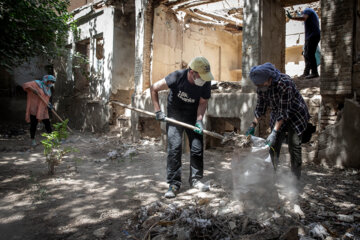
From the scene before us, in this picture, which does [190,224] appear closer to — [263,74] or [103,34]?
[263,74]

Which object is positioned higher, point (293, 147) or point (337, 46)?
point (337, 46)

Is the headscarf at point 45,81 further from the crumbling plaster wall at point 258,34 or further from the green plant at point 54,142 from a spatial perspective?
the crumbling plaster wall at point 258,34

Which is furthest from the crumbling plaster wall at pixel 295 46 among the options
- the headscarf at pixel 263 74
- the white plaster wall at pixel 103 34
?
the headscarf at pixel 263 74

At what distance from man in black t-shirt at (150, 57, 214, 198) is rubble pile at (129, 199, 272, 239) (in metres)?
0.52

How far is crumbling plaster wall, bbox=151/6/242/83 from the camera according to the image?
7164mm

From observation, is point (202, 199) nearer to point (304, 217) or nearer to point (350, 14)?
point (304, 217)

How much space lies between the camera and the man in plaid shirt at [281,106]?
2.76 metres

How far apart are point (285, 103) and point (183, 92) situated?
121 centimetres

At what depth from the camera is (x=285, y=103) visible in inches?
110

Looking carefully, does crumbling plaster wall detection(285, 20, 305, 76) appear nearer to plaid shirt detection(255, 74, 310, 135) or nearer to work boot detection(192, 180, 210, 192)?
plaid shirt detection(255, 74, 310, 135)

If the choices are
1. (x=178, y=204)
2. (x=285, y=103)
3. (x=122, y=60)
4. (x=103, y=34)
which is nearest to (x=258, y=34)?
(x=285, y=103)

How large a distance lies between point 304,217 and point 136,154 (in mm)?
3870

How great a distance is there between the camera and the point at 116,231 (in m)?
2.30

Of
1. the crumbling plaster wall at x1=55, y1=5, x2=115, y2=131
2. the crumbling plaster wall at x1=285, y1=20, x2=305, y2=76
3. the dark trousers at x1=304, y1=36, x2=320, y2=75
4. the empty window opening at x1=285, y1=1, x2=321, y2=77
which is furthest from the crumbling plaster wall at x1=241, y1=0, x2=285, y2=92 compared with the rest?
the crumbling plaster wall at x1=285, y1=20, x2=305, y2=76
